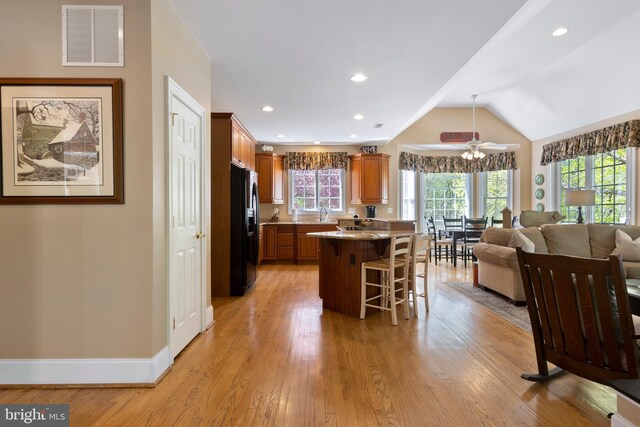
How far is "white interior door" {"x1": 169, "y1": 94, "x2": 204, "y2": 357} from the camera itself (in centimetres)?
244

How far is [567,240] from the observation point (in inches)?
155

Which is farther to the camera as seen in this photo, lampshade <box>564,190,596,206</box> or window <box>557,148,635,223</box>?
window <box>557,148,635,223</box>

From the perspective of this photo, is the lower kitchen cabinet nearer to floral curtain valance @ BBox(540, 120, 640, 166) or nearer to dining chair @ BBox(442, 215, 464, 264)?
dining chair @ BBox(442, 215, 464, 264)

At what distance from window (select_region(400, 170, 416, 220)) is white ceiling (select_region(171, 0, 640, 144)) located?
1.33 meters

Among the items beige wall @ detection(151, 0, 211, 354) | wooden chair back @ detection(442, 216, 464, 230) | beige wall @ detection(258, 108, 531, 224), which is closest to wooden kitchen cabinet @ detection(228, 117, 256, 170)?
beige wall @ detection(151, 0, 211, 354)

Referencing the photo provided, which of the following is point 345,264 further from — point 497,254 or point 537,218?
point 537,218

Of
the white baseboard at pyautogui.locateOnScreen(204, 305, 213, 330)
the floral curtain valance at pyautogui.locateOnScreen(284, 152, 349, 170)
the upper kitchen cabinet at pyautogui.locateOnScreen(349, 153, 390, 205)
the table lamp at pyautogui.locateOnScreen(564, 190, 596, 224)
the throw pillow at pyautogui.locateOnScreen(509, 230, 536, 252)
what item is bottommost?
the white baseboard at pyautogui.locateOnScreen(204, 305, 213, 330)

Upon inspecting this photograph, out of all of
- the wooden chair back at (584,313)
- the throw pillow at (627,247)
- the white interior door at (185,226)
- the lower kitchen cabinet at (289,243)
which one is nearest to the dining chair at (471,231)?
the throw pillow at (627,247)

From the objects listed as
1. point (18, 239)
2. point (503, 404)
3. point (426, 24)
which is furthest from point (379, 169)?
point (18, 239)

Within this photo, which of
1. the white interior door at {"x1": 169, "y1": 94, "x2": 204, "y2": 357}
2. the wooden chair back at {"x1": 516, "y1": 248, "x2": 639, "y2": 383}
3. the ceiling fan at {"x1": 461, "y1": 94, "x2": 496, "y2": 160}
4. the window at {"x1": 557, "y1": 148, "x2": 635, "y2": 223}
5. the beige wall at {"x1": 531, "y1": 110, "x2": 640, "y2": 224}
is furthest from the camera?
the ceiling fan at {"x1": 461, "y1": 94, "x2": 496, "y2": 160}

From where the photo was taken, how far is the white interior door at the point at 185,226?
2.44 metres

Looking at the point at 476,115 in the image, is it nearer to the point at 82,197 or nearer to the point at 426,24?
the point at 426,24

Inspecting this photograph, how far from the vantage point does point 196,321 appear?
2885 mm

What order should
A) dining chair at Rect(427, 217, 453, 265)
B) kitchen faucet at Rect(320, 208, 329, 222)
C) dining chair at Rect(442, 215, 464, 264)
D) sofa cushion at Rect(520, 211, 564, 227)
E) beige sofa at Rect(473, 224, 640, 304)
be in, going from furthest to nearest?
1. kitchen faucet at Rect(320, 208, 329, 222)
2. dining chair at Rect(442, 215, 464, 264)
3. dining chair at Rect(427, 217, 453, 265)
4. sofa cushion at Rect(520, 211, 564, 227)
5. beige sofa at Rect(473, 224, 640, 304)
